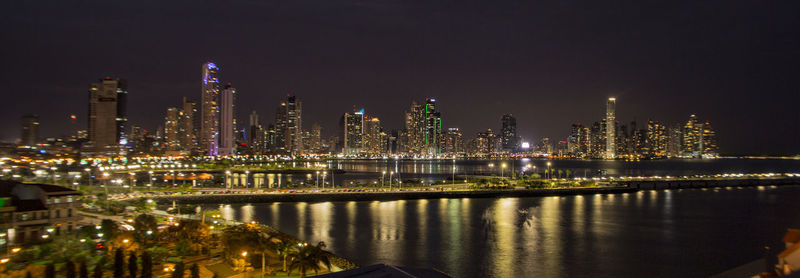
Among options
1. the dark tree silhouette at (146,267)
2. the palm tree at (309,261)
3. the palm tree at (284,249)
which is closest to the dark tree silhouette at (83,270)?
the dark tree silhouette at (146,267)

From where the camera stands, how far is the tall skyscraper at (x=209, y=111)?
9988cm

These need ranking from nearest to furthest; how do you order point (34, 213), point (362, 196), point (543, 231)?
point (34, 213) < point (543, 231) < point (362, 196)

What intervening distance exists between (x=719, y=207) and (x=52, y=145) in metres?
88.1

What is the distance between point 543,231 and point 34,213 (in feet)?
55.0

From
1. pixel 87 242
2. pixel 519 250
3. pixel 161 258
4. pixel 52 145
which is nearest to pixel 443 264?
pixel 519 250

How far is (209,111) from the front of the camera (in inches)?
3984

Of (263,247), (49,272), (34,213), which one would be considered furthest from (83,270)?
(34,213)

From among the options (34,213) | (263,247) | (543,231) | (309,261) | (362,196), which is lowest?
(543,231)

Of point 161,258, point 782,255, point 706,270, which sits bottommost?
point 706,270

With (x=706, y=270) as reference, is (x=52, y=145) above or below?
above

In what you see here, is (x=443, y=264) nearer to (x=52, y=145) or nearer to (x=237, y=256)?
(x=237, y=256)

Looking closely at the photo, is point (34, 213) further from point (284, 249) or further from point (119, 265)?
point (284, 249)

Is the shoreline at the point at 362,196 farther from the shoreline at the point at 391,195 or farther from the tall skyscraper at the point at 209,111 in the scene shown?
the tall skyscraper at the point at 209,111

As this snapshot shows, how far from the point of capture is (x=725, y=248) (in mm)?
16391
